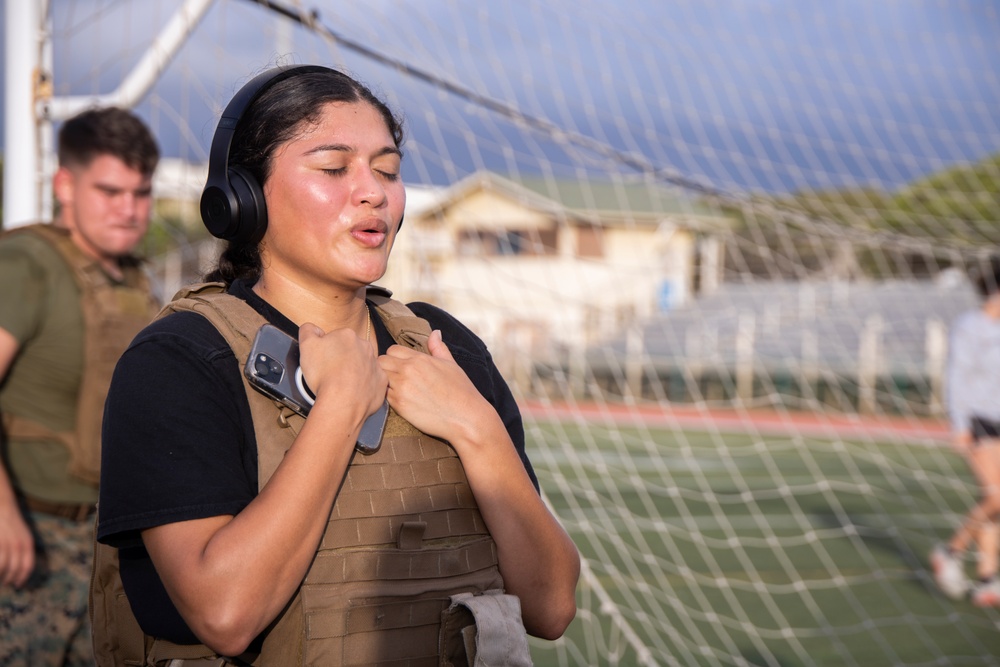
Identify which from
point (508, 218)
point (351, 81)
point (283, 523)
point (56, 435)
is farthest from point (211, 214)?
point (508, 218)

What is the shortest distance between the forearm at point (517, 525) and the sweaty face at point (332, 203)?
0.91 ft

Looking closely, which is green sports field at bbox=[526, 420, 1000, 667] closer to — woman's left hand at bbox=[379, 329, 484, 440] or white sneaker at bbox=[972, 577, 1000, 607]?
white sneaker at bbox=[972, 577, 1000, 607]

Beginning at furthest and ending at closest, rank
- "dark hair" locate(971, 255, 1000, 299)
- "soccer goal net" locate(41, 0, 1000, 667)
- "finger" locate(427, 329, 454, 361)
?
"dark hair" locate(971, 255, 1000, 299) < "soccer goal net" locate(41, 0, 1000, 667) < "finger" locate(427, 329, 454, 361)

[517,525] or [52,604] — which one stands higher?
[517,525]

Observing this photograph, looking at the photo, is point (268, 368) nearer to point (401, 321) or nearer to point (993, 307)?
point (401, 321)

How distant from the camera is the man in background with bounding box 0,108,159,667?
256cm

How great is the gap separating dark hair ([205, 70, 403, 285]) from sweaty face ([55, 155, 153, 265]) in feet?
4.45

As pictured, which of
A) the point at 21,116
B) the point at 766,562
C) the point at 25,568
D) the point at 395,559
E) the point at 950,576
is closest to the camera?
the point at 395,559

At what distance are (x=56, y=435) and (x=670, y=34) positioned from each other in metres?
5.27

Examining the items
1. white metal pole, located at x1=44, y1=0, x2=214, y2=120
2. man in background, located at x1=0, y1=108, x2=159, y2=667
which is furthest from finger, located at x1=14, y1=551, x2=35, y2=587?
white metal pole, located at x1=44, y1=0, x2=214, y2=120

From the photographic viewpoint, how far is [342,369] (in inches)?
54.3

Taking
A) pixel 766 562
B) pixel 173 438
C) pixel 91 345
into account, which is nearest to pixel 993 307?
pixel 766 562

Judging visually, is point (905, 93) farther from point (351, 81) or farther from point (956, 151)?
point (351, 81)

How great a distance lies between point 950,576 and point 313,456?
5.52m
